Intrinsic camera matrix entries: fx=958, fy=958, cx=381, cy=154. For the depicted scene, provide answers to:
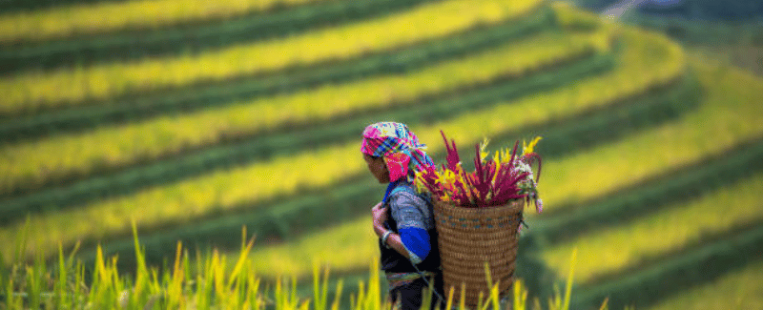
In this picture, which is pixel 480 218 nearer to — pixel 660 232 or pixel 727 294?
pixel 660 232

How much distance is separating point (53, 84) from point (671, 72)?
490 inches

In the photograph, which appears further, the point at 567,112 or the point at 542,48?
the point at 542,48

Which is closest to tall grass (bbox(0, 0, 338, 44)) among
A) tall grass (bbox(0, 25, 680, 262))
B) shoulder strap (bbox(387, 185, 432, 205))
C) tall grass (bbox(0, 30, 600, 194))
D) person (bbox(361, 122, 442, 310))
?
tall grass (bbox(0, 30, 600, 194))

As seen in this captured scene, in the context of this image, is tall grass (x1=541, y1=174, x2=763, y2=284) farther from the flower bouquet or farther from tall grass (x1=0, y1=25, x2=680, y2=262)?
the flower bouquet

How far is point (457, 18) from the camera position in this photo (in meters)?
19.2

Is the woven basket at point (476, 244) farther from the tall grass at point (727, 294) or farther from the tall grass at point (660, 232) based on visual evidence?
the tall grass at point (727, 294)

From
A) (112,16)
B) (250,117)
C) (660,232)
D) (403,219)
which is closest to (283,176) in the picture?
(250,117)

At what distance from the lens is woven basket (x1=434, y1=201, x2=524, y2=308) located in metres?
4.14

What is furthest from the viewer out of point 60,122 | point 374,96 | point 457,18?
point 457,18

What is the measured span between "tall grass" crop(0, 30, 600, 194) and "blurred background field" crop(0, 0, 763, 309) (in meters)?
0.04

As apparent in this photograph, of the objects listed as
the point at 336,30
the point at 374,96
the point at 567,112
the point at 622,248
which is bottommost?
the point at 622,248

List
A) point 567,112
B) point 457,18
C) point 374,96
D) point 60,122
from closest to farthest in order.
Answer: point 60,122 → point 374,96 → point 567,112 → point 457,18

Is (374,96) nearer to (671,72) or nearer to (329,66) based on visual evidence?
(329,66)

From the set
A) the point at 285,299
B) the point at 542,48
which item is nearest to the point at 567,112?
the point at 542,48
